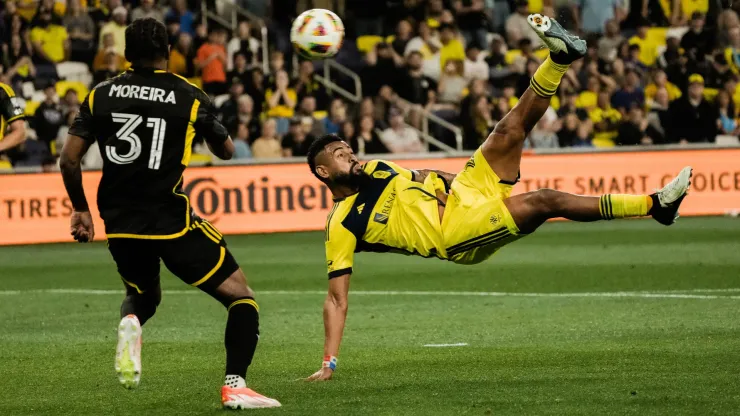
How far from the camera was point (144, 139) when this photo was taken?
6.98m

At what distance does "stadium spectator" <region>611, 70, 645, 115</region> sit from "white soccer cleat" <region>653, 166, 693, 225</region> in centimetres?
1703

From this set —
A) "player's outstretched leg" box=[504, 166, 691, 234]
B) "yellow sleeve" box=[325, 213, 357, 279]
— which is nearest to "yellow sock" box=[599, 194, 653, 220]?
→ "player's outstretched leg" box=[504, 166, 691, 234]

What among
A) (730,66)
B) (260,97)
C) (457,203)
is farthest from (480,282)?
(730,66)

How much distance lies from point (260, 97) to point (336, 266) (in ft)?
50.1

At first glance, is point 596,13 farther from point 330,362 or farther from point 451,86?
point 330,362

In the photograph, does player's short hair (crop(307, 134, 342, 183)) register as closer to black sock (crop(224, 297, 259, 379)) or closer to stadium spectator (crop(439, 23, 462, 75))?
black sock (crop(224, 297, 259, 379))

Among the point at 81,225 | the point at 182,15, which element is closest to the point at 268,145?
the point at 182,15

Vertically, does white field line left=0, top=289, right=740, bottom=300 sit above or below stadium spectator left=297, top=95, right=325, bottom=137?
above

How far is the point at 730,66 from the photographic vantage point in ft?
86.1

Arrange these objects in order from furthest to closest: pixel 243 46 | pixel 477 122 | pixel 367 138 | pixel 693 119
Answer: pixel 243 46 < pixel 693 119 < pixel 477 122 < pixel 367 138

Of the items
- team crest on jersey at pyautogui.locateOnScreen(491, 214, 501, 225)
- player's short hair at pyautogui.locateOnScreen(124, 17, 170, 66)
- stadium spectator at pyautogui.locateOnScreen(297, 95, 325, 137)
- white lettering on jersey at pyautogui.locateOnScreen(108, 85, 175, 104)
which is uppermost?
player's short hair at pyautogui.locateOnScreen(124, 17, 170, 66)

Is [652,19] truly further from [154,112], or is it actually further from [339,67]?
[154,112]

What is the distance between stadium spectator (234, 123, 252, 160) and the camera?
21.8 m

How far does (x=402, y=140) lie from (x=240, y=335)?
16.0 m
